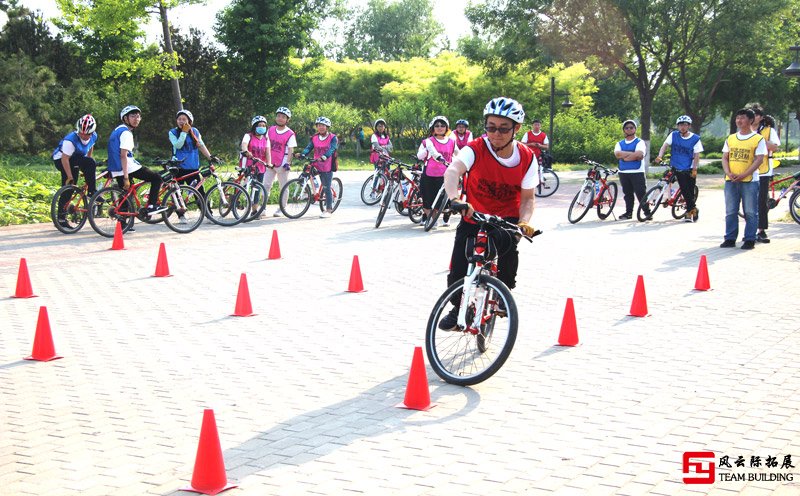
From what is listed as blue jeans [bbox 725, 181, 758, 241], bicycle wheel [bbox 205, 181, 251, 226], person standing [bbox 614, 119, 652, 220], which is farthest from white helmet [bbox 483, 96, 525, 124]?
person standing [bbox 614, 119, 652, 220]

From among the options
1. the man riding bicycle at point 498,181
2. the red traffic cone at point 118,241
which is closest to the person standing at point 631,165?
the red traffic cone at point 118,241

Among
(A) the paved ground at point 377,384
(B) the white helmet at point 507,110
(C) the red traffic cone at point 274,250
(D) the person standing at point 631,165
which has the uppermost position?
(B) the white helmet at point 507,110

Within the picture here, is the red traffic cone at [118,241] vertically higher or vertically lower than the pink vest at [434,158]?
lower

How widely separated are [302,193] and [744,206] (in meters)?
8.59

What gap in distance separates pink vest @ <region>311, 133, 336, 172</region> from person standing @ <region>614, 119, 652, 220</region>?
5.59 metres

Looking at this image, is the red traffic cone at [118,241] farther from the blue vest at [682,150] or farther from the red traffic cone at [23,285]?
the blue vest at [682,150]

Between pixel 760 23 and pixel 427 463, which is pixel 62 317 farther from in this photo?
pixel 760 23

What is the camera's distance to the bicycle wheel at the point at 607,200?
61.0 feet

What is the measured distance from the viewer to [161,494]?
4609 millimetres

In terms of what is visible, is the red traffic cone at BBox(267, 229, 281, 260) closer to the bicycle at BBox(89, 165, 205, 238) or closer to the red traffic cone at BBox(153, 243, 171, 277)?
the red traffic cone at BBox(153, 243, 171, 277)

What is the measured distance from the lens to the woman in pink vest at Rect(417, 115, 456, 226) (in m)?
16.5

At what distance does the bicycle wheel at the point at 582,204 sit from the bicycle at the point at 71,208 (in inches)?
337

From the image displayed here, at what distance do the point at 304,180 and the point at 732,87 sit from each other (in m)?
42.7

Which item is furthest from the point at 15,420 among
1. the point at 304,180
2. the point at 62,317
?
the point at 304,180
